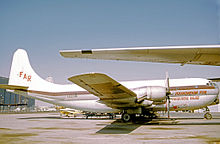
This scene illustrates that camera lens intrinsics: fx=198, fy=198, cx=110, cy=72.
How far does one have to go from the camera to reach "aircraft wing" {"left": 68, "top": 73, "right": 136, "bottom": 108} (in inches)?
439

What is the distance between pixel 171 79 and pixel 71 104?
1037 cm

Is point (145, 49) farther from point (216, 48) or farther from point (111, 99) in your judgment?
point (111, 99)

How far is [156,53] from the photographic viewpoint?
214 inches

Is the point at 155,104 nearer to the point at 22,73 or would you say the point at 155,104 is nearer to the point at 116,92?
the point at 116,92

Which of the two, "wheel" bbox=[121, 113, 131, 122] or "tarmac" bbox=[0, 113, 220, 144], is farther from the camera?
"wheel" bbox=[121, 113, 131, 122]

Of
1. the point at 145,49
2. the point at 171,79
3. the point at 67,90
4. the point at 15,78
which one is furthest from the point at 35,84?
the point at 145,49

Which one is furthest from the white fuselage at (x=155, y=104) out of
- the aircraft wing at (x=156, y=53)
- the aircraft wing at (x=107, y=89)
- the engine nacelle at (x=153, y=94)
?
the aircraft wing at (x=156, y=53)

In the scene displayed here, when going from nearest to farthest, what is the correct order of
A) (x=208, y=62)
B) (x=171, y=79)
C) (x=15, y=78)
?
(x=208, y=62) → (x=171, y=79) → (x=15, y=78)

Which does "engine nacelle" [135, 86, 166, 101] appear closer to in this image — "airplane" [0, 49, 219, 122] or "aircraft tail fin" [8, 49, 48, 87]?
"airplane" [0, 49, 219, 122]

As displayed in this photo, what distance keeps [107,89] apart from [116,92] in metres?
0.93

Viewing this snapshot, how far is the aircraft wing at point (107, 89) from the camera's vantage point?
11.2m

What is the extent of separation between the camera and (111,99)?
50.2 ft

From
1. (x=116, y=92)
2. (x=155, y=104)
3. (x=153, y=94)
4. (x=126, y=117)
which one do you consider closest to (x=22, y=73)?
(x=126, y=117)

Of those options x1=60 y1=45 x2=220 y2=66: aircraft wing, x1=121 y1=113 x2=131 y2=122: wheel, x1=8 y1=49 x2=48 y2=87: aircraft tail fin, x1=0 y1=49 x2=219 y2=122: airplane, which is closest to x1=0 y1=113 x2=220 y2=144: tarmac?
x1=0 y1=49 x2=219 y2=122: airplane
